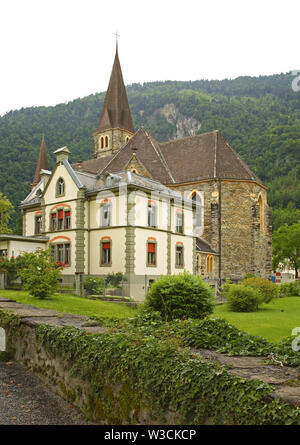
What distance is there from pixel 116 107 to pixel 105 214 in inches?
1445

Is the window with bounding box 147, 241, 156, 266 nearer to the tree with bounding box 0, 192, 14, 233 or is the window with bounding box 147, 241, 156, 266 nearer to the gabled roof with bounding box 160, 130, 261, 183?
the gabled roof with bounding box 160, 130, 261, 183

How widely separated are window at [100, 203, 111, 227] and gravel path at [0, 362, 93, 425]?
20822 millimetres

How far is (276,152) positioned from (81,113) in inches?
2520

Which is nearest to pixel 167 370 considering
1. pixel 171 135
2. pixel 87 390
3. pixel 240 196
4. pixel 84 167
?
pixel 87 390

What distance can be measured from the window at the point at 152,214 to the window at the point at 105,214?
280 cm

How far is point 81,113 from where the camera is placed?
13050 cm

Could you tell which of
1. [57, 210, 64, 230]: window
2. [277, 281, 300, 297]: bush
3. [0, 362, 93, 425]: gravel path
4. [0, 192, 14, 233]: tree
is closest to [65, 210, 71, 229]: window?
[57, 210, 64, 230]: window

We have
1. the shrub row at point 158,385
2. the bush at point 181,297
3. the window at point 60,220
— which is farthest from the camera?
the window at point 60,220

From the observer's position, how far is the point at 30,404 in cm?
634

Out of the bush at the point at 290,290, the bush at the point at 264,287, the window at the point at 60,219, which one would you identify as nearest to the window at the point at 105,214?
the window at the point at 60,219

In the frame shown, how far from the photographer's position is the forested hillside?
280 feet

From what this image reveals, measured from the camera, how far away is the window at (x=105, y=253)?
28286 millimetres

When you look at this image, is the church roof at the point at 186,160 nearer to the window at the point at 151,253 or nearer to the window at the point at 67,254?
the window at the point at 67,254
